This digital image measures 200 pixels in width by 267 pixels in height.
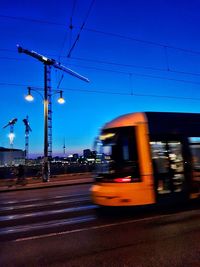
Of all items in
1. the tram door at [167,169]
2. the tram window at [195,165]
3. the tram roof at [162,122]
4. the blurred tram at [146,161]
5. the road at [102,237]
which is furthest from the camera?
the tram window at [195,165]

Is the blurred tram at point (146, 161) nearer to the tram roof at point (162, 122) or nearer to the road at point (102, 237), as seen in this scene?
the tram roof at point (162, 122)

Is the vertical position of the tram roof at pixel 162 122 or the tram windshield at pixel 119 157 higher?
the tram roof at pixel 162 122

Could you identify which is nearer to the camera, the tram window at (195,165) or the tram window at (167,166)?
the tram window at (167,166)

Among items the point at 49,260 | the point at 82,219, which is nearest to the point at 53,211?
the point at 82,219

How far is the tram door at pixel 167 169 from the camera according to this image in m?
10.4

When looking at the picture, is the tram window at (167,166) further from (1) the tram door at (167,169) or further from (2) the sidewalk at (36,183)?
(2) the sidewalk at (36,183)

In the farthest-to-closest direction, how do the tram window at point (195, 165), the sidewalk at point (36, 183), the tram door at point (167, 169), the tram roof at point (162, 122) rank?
the sidewalk at point (36, 183)
the tram window at point (195, 165)
the tram roof at point (162, 122)
the tram door at point (167, 169)

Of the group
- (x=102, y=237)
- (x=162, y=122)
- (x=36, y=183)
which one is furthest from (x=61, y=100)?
(x=102, y=237)

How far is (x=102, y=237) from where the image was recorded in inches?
299

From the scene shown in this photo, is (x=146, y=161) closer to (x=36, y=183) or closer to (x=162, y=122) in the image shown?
(x=162, y=122)

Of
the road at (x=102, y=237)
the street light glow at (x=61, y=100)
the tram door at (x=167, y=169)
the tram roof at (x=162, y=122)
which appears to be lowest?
the road at (x=102, y=237)

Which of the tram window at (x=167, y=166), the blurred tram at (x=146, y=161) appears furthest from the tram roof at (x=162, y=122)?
the tram window at (x=167, y=166)

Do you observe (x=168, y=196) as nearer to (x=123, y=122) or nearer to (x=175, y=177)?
(x=175, y=177)

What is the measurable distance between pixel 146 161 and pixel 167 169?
79 cm
